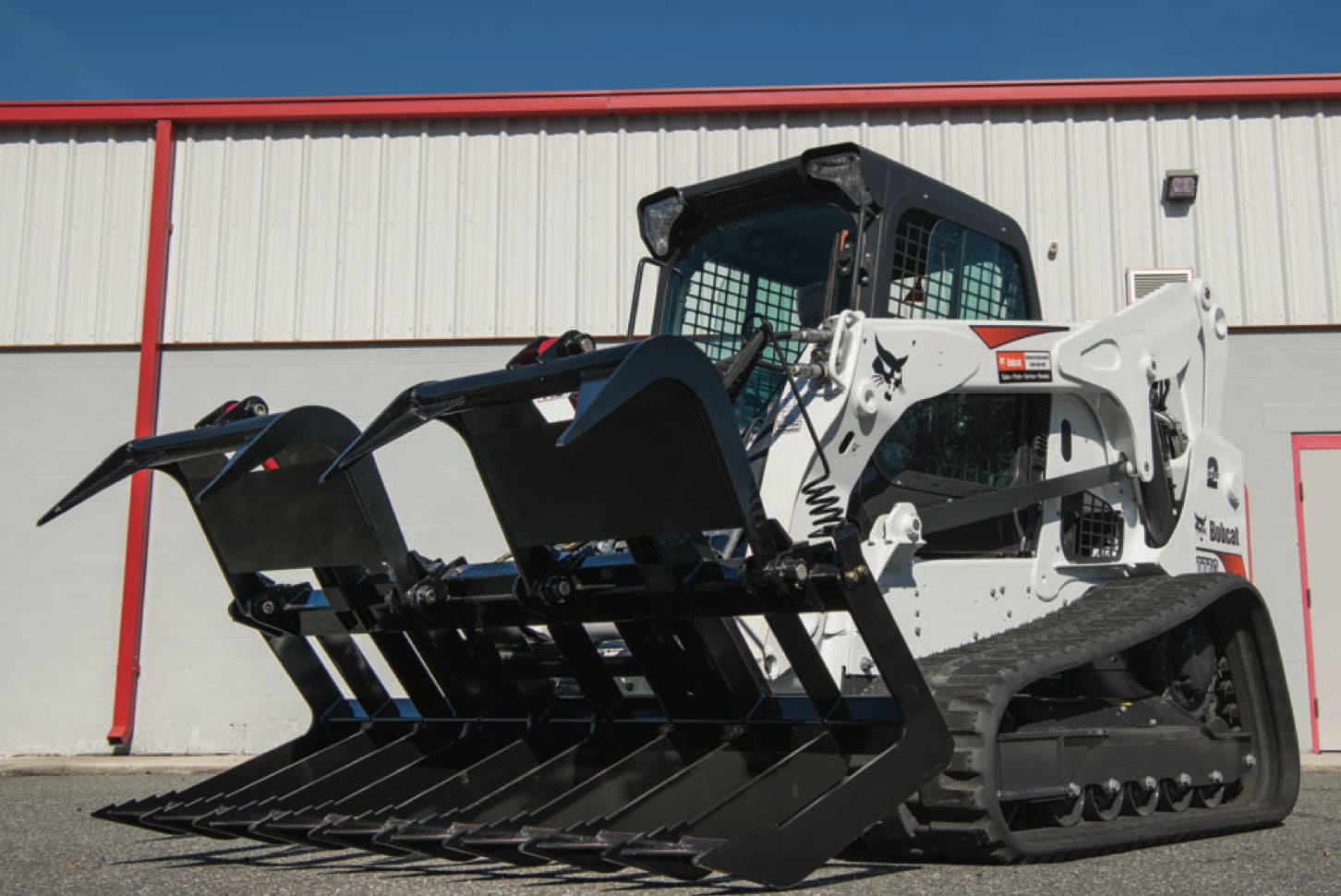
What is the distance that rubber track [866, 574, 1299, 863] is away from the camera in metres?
4.59

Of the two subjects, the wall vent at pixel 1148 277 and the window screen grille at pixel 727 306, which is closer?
the window screen grille at pixel 727 306

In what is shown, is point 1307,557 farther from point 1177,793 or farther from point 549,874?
point 549,874

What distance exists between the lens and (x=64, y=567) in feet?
41.5

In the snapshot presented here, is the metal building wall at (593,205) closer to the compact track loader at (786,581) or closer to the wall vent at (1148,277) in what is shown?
the wall vent at (1148,277)

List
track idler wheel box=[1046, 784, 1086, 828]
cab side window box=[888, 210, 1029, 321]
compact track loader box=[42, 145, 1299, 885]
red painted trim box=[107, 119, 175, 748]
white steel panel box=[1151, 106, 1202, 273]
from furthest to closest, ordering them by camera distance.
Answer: white steel panel box=[1151, 106, 1202, 273] → red painted trim box=[107, 119, 175, 748] → cab side window box=[888, 210, 1029, 321] → track idler wheel box=[1046, 784, 1086, 828] → compact track loader box=[42, 145, 1299, 885]

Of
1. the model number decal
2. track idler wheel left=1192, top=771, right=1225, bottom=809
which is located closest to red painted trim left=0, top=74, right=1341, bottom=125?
the model number decal

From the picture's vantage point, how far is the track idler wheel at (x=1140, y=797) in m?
5.73

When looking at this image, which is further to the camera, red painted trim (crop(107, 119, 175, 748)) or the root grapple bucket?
red painted trim (crop(107, 119, 175, 748))

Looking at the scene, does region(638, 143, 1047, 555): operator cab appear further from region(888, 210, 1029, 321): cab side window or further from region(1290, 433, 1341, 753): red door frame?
region(1290, 433, 1341, 753): red door frame

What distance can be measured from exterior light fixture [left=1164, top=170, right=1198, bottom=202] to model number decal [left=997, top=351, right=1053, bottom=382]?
7348mm

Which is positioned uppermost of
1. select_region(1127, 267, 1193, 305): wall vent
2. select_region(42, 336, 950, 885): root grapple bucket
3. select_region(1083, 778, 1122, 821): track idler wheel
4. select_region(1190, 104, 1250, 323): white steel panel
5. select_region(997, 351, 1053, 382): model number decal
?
select_region(1190, 104, 1250, 323): white steel panel

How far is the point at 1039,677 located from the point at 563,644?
166 cm

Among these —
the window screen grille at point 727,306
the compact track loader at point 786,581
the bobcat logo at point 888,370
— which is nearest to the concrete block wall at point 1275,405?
the compact track loader at point 786,581

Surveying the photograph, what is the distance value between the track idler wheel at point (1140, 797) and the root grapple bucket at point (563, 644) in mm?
1320
